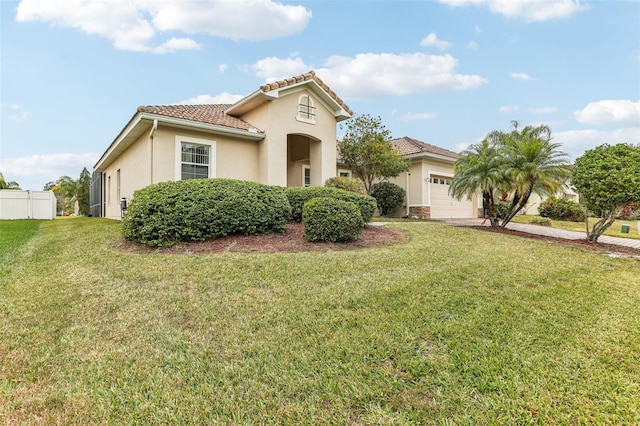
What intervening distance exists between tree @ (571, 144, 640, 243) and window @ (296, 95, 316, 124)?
370 inches

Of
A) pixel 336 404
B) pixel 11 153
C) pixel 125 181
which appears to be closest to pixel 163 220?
pixel 336 404

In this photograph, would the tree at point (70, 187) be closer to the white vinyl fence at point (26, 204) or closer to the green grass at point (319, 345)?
the white vinyl fence at point (26, 204)

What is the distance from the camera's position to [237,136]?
1241 centimetres

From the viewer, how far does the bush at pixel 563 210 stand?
69.0 feet

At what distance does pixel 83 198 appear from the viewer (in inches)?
1154

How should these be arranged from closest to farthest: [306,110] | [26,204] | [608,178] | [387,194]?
[608,178]
[306,110]
[387,194]
[26,204]

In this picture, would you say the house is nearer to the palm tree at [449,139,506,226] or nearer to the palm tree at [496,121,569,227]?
the palm tree at [449,139,506,226]

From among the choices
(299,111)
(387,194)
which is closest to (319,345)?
(299,111)

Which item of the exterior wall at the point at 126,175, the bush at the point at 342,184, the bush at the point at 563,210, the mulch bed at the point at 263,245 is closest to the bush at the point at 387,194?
the bush at the point at 342,184

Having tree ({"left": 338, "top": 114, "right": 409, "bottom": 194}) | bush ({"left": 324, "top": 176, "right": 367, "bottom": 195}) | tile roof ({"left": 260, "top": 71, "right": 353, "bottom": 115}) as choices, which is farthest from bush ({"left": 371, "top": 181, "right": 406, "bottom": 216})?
tile roof ({"left": 260, "top": 71, "right": 353, "bottom": 115})

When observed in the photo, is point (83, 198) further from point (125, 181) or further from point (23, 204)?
point (125, 181)

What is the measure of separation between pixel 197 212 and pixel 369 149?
33.9ft

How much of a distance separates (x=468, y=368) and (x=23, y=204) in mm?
24285

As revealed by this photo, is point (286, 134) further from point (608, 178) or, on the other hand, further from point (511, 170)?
point (608, 178)
